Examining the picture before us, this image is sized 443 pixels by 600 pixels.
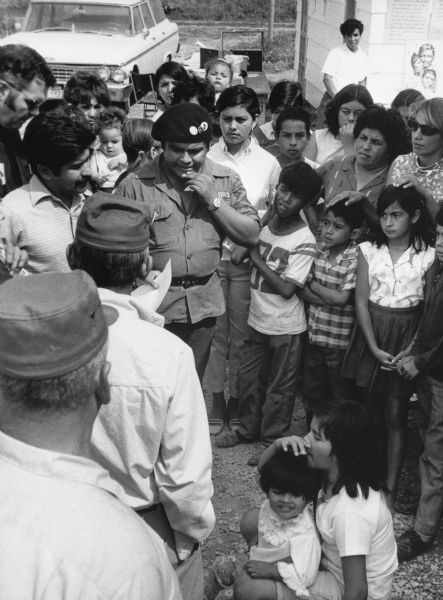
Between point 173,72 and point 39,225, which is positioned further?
point 173,72

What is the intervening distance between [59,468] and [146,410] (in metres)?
0.68

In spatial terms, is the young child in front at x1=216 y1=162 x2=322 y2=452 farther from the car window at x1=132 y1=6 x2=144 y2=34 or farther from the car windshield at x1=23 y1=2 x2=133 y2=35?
the car window at x1=132 y1=6 x2=144 y2=34

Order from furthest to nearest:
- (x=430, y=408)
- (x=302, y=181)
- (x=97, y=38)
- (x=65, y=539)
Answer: (x=97, y=38) < (x=302, y=181) < (x=430, y=408) < (x=65, y=539)

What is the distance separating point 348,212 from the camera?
388 cm

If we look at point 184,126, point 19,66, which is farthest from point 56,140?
point 19,66

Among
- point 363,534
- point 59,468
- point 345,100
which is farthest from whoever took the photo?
point 345,100

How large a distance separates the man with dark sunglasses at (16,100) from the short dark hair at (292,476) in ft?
6.28

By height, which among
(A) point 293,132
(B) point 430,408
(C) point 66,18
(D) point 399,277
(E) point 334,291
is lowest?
(B) point 430,408

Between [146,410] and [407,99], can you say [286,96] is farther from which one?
[146,410]

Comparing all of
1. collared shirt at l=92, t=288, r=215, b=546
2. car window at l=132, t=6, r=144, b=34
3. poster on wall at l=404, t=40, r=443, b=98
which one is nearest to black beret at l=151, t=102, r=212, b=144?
collared shirt at l=92, t=288, r=215, b=546

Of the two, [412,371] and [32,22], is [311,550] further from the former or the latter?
[32,22]

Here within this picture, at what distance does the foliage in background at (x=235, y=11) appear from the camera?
31375 mm

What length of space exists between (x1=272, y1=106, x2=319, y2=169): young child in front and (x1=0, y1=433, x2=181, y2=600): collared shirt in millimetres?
3847

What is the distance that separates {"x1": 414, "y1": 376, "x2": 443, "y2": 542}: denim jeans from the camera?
11.4 feet
